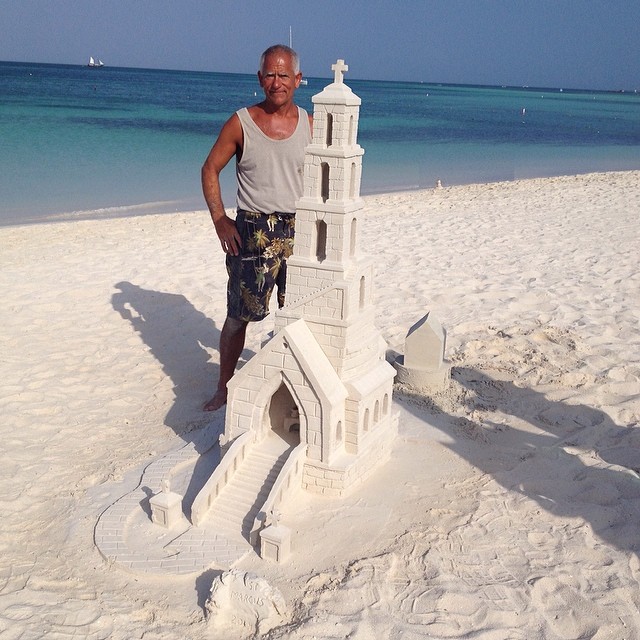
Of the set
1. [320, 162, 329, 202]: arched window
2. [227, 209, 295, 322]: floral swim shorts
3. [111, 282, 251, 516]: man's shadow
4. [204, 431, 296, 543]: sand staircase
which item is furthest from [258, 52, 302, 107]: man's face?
[111, 282, 251, 516]: man's shadow

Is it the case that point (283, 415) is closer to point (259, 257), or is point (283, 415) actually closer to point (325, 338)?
point (325, 338)

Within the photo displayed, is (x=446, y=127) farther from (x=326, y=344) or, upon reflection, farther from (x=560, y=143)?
(x=326, y=344)

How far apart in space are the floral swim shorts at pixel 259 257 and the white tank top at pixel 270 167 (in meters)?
0.09

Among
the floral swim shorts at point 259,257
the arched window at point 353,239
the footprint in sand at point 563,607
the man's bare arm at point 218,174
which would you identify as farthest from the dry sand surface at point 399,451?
the man's bare arm at point 218,174

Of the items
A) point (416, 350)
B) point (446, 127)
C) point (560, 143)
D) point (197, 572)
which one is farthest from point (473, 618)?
point (446, 127)

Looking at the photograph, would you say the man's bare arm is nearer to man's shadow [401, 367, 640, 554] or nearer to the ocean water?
man's shadow [401, 367, 640, 554]

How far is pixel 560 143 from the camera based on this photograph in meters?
38.2

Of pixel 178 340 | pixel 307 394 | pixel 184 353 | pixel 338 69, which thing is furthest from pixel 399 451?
pixel 178 340

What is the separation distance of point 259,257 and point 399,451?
1.97 m

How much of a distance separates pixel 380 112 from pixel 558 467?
57178 mm

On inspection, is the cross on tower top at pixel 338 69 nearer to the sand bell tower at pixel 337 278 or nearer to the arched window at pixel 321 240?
the sand bell tower at pixel 337 278

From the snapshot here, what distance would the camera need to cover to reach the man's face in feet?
16.5

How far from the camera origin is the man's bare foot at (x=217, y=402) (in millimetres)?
6438

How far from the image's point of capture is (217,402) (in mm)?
6445
